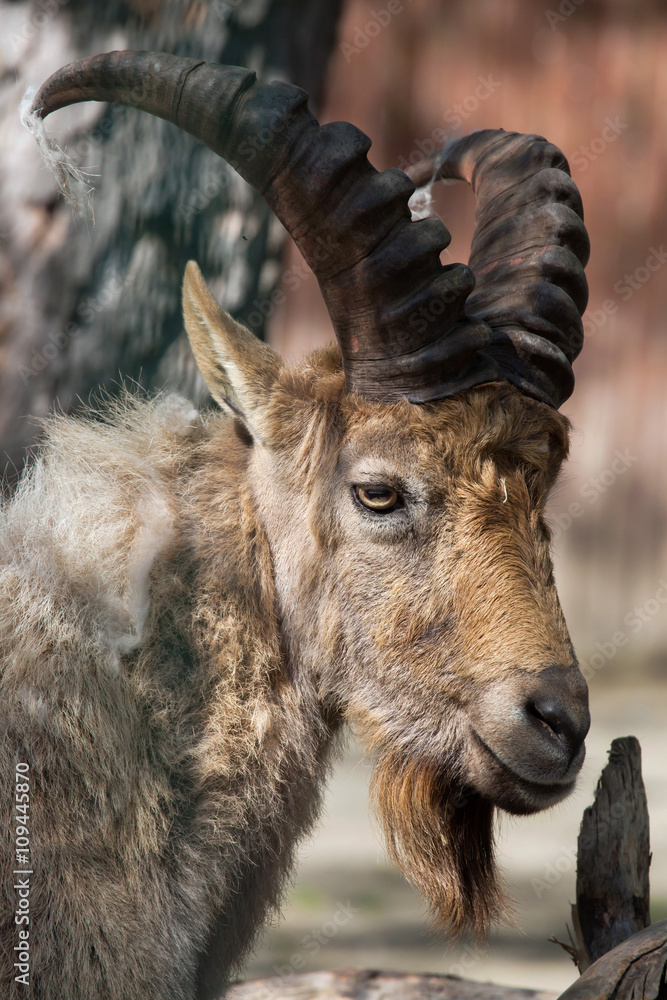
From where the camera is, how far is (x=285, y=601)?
3051 millimetres

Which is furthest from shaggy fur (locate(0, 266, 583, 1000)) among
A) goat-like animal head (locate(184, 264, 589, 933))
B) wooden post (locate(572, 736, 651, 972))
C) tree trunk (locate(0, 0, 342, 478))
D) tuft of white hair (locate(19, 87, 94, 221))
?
tree trunk (locate(0, 0, 342, 478))

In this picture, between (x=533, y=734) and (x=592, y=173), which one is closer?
(x=533, y=734)

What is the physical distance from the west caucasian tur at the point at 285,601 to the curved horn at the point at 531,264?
2 cm

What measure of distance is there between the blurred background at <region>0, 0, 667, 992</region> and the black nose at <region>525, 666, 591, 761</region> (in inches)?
38.8

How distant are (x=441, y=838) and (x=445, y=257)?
5.35 meters

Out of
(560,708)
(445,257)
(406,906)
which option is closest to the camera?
(560,708)

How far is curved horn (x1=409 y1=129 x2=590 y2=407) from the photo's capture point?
314 centimetres

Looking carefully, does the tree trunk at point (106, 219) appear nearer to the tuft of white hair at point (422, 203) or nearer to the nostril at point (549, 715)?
the tuft of white hair at point (422, 203)

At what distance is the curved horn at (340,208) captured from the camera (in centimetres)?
268

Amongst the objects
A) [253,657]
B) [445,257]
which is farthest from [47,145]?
[445,257]

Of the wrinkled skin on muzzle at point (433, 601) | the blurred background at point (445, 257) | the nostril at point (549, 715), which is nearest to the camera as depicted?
the nostril at point (549, 715)

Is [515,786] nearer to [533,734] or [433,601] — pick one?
[533,734]

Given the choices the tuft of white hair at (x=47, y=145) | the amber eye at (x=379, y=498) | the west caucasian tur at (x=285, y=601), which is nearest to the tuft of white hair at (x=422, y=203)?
the west caucasian tur at (x=285, y=601)

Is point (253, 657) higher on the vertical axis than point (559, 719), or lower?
lower
